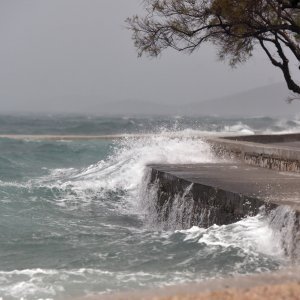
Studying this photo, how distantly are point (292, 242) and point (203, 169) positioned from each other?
16.2 ft

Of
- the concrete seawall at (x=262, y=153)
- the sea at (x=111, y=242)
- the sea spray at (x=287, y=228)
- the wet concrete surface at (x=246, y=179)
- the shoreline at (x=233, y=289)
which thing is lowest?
the sea at (x=111, y=242)

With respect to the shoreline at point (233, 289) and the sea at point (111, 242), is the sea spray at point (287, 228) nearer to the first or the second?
the sea at point (111, 242)

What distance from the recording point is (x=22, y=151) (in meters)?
30.8

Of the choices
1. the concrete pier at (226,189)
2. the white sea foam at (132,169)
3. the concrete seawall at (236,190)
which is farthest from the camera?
the white sea foam at (132,169)

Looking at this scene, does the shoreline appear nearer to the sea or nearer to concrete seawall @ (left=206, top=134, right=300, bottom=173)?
the sea

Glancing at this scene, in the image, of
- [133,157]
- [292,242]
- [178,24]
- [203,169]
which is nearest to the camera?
[292,242]

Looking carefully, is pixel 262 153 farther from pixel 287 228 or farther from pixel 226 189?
pixel 287 228

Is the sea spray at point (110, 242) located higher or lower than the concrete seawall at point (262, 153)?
lower

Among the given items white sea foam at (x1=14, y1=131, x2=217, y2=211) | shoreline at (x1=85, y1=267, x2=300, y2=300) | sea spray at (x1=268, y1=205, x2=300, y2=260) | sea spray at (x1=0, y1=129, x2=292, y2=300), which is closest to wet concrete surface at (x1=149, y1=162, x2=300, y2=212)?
sea spray at (x1=268, y1=205, x2=300, y2=260)

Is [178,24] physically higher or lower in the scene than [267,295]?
higher

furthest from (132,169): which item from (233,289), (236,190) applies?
(233,289)

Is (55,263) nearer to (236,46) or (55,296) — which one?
(55,296)

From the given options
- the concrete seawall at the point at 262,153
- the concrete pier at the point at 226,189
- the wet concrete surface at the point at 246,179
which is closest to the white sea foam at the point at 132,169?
the concrete seawall at the point at 262,153

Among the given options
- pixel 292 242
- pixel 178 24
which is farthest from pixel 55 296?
pixel 178 24
